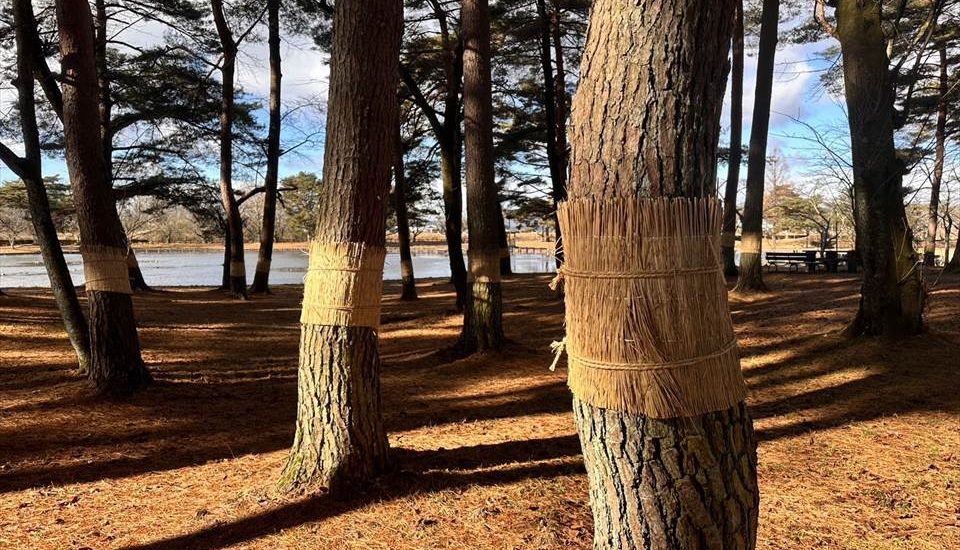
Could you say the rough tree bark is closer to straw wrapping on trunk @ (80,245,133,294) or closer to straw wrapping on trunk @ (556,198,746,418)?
straw wrapping on trunk @ (80,245,133,294)

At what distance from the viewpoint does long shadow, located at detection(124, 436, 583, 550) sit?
104 inches

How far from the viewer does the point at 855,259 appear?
16031mm

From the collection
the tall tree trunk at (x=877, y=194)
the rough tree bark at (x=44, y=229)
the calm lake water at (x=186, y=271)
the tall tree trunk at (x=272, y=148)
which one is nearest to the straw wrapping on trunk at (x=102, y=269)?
the rough tree bark at (x=44, y=229)

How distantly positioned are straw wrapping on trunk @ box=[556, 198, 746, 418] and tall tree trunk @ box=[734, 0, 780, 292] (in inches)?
414

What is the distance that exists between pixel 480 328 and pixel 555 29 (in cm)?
897

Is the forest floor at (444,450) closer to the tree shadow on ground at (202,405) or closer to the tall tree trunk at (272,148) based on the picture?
the tree shadow on ground at (202,405)

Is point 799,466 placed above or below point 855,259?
below

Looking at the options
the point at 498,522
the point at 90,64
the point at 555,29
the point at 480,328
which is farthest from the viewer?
the point at 555,29

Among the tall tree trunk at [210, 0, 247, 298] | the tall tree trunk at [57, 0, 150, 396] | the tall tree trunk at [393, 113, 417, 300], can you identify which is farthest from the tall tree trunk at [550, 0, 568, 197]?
the tall tree trunk at [57, 0, 150, 396]

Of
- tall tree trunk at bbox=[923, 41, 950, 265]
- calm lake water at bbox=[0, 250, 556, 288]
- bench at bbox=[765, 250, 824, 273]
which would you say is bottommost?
→ calm lake water at bbox=[0, 250, 556, 288]

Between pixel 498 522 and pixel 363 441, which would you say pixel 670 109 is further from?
pixel 363 441

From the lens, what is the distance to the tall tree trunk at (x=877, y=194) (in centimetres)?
570

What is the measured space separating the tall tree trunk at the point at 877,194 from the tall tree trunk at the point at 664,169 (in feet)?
18.0

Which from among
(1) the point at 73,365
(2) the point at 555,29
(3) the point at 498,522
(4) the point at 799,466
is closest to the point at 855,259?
(2) the point at 555,29
